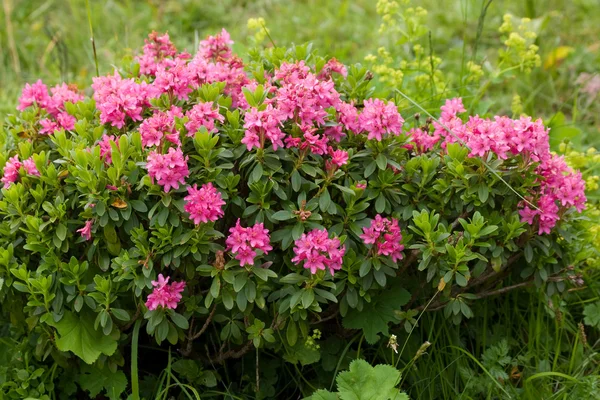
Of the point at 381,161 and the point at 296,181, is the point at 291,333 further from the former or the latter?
the point at 381,161

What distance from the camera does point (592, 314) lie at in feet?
8.70

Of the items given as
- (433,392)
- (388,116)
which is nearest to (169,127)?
(388,116)

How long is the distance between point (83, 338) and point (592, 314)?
1.83 m

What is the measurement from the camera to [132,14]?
213 inches

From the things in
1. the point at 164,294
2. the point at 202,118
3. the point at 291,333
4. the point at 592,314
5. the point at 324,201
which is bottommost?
the point at 592,314

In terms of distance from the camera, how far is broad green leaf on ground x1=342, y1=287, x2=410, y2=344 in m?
2.26

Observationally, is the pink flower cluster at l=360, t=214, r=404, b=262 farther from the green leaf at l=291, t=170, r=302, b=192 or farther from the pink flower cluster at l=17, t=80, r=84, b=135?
the pink flower cluster at l=17, t=80, r=84, b=135

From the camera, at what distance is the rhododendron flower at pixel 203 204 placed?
1978 millimetres

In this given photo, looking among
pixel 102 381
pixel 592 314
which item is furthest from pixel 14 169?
pixel 592 314

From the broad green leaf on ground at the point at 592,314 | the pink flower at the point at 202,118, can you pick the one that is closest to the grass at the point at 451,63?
the broad green leaf on ground at the point at 592,314

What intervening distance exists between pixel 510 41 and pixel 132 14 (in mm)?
3343

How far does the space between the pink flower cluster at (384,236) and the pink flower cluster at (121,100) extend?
817mm

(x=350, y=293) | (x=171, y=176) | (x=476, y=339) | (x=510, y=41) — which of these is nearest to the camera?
(x=171, y=176)

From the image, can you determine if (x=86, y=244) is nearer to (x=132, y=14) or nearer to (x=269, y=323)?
(x=269, y=323)
